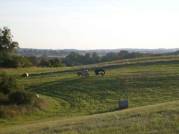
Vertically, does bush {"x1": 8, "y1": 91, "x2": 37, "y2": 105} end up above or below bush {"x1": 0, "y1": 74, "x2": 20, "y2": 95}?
below

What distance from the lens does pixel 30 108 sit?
42656 millimetres

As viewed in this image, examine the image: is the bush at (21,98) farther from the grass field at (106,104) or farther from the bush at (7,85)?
the bush at (7,85)

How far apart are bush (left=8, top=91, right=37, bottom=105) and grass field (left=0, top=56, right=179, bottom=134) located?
6.01ft

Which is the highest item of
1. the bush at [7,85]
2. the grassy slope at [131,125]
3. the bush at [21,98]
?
the grassy slope at [131,125]

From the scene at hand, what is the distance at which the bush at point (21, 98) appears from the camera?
43791mm

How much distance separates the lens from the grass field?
21109 millimetres

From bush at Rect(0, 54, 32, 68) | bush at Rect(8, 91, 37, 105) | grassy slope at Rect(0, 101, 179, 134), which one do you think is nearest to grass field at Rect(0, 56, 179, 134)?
grassy slope at Rect(0, 101, 179, 134)

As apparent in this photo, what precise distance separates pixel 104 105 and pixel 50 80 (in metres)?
19.0

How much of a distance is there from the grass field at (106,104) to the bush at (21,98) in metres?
1.83

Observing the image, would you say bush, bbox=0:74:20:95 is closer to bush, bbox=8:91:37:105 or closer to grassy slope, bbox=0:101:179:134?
bush, bbox=8:91:37:105

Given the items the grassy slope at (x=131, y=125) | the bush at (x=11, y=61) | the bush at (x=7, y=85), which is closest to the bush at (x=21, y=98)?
the bush at (x=7, y=85)

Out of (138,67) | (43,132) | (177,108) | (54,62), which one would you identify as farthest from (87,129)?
(54,62)

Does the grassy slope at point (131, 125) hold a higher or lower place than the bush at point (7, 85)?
higher

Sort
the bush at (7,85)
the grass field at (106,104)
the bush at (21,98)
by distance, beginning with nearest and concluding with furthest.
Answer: the grass field at (106,104) < the bush at (21,98) < the bush at (7,85)
